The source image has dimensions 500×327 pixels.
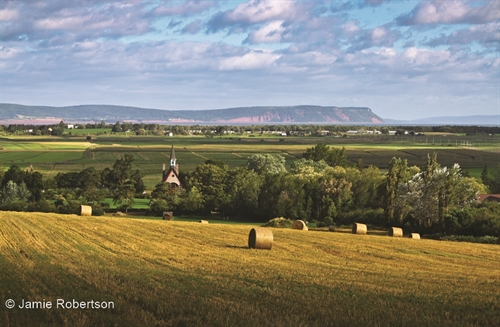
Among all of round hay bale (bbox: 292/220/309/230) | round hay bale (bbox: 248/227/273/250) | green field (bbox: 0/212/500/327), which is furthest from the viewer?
round hay bale (bbox: 292/220/309/230)

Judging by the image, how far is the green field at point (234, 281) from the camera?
13977 mm

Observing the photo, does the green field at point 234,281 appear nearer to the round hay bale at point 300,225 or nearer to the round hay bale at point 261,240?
the round hay bale at point 261,240

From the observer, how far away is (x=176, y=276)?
2000 centimetres

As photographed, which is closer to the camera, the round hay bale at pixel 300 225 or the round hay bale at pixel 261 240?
the round hay bale at pixel 261 240

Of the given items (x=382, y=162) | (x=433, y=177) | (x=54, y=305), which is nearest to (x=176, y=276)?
(x=54, y=305)

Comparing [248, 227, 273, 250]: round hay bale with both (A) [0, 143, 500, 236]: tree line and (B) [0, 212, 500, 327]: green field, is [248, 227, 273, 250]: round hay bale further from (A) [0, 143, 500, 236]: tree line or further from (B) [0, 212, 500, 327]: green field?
(A) [0, 143, 500, 236]: tree line

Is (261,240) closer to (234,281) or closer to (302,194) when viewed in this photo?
(234,281)

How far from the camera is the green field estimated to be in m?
14.0

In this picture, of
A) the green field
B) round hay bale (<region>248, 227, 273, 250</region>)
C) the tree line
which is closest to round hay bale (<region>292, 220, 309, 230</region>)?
the green field

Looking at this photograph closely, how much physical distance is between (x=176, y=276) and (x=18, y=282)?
15.4 feet

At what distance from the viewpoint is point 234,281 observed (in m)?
19.3

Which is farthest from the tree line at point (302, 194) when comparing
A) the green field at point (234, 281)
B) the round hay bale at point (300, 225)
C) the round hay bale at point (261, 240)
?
the round hay bale at point (261, 240)

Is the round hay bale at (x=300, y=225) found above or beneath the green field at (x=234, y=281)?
beneath

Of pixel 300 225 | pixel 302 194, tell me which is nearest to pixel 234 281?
pixel 300 225
